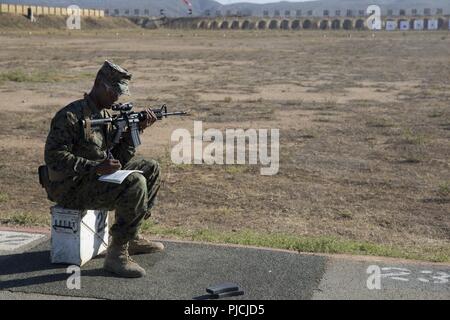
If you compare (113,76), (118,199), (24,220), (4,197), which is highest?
(113,76)

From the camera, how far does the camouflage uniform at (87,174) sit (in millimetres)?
4688

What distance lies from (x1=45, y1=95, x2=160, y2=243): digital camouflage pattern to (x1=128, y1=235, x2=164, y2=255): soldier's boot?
387 mm

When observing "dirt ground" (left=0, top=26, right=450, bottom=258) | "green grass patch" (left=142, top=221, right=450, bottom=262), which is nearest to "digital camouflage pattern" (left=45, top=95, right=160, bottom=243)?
"green grass patch" (left=142, top=221, right=450, bottom=262)

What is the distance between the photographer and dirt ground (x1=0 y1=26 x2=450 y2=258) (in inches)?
291

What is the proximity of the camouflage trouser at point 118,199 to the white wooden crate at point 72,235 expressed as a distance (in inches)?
3.4

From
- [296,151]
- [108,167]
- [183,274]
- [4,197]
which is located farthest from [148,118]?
[296,151]

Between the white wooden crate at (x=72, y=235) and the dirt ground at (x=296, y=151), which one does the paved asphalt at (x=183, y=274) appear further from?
the dirt ground at (x=296, y=151)

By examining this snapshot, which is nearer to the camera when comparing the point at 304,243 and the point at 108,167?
the point at 108,167

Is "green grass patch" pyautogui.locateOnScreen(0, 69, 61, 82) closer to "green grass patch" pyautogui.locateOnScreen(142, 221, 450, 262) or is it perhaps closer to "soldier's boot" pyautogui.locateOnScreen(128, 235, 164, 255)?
"green grass patch" pyautogui.locateOnScreen(142, 221, 450, 262)

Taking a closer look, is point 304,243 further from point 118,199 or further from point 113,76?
point 113,76

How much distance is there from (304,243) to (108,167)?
199cm

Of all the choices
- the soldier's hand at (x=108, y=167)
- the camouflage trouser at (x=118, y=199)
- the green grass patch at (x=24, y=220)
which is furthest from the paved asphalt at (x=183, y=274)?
the green grass patch at (x=24, y=220)

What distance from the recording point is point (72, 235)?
195 inches
